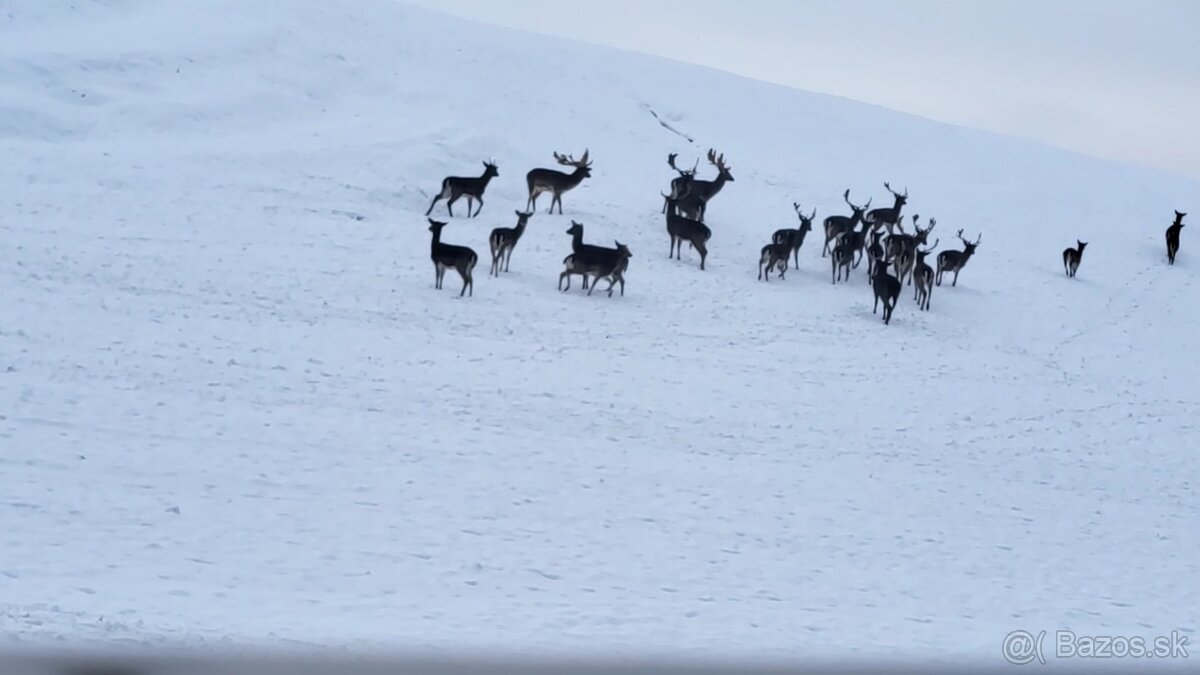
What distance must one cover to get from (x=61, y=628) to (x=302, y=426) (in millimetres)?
4951

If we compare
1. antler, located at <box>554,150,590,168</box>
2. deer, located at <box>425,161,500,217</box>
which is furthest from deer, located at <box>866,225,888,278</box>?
deer, located at <box>425,161,500,217</box>

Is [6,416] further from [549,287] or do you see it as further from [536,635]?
[549,287]

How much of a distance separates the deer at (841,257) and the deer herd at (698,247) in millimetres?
20

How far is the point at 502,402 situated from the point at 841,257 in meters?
10.7

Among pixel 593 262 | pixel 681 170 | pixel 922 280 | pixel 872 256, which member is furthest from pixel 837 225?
pixel 593 262

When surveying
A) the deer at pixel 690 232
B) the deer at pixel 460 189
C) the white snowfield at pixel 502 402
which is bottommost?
the white snowfield at pixel 502 402

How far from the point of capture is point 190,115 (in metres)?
25.0

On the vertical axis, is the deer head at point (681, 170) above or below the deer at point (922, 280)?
above

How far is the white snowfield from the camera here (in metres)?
8.70

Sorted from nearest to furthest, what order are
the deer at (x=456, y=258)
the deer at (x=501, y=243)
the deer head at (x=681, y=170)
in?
the deer at (x=456, y=258) → the deer at (x=501, y=243) → the deer head at (x=681, y=170)

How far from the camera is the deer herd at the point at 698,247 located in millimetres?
18469

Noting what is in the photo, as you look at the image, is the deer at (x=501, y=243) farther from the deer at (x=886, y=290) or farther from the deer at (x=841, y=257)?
the deer at (x=841, y=257)

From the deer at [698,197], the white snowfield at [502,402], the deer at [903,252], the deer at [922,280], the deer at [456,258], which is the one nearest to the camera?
the white snowfield at [502,402]

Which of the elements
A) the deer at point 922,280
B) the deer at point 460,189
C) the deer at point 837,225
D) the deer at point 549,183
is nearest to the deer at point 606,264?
the deer at point 460,189
